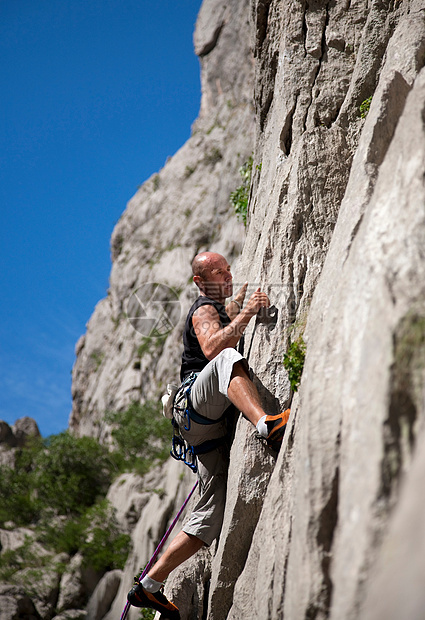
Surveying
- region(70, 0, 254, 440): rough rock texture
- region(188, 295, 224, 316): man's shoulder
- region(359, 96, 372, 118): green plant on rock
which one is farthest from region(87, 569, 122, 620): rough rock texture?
region(359, 96, 372, 118): green plant on rock

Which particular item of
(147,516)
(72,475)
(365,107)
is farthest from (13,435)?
(365,107)

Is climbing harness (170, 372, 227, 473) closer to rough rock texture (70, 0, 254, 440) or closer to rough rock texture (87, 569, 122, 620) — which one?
rough rock texture (87, 569, 122, 620)

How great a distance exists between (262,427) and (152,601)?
2897 mm

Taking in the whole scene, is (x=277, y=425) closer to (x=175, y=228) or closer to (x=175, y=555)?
(x=175, y=555)

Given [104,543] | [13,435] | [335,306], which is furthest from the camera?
[13,435]

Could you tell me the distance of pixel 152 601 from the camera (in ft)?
21.3

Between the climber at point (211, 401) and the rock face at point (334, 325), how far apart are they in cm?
41

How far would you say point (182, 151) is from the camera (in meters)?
50.7

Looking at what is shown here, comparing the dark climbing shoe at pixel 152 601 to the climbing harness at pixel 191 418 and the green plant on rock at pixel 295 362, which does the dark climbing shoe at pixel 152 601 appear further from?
the green plant on rock at pixel 295 362

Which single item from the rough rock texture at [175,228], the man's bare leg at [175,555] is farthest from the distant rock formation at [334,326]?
the rough rock texture at [175,228]

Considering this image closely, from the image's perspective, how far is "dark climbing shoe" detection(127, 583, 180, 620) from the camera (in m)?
6.43

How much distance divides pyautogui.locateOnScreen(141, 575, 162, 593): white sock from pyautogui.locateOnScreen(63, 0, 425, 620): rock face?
71 centimetres

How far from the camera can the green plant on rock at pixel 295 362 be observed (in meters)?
5.64

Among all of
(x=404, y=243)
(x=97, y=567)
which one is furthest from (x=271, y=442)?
(x=97, y=567)
